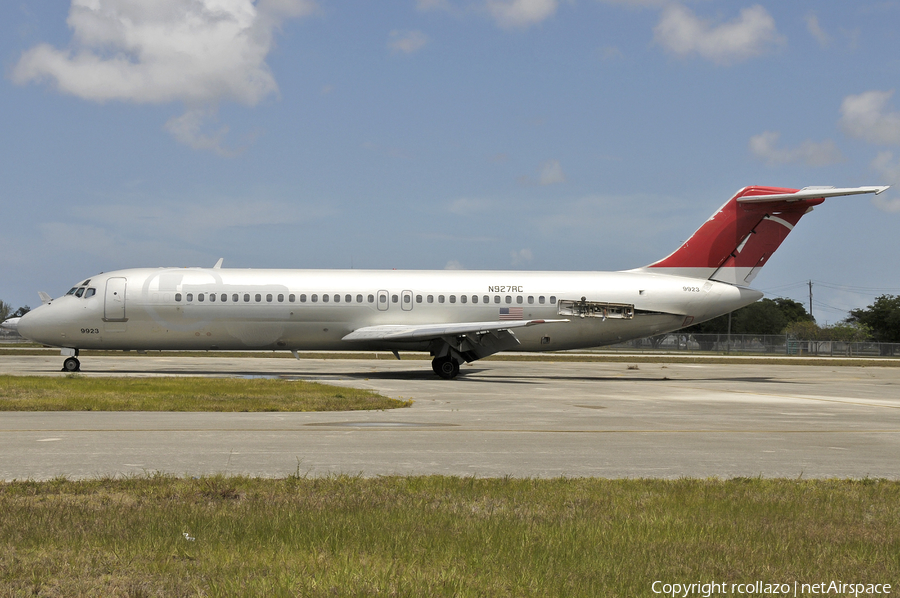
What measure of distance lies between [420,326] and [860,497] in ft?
78.2

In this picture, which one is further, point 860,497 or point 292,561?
point 860,497

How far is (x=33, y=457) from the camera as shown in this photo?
1052cm

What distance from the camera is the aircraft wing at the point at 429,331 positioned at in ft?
99.5

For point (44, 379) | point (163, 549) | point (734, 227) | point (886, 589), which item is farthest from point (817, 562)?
point (734, 227)

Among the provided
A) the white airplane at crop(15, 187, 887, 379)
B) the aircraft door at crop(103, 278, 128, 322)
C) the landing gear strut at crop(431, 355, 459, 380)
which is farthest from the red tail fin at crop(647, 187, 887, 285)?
the aircraft door at crop(103, 278, 128, 322)

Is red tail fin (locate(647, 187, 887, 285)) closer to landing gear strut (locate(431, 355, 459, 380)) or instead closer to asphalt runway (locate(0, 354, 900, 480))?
landing gear strut (locate(431, 355, 459, 380))

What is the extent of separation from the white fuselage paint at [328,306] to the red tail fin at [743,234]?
86cm

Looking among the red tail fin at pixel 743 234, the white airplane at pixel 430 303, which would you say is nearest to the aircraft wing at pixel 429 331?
the white airplane at pixel 430 303

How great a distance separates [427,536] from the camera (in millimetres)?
6707

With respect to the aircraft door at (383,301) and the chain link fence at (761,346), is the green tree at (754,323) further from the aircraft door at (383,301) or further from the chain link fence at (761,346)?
the aircraft door at (383,301)

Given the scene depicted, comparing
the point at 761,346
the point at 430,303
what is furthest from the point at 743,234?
the point at 761,346

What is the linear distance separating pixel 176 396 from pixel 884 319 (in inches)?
4518

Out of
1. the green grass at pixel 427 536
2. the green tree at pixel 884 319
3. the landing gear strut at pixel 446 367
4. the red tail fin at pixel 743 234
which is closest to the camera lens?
the green grass at pixel 427 536

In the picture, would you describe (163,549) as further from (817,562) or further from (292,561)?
(817,562)
